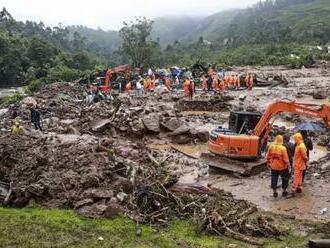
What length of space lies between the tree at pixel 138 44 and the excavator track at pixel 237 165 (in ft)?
144

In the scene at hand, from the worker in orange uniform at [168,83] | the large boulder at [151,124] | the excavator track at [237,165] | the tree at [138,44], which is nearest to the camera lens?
the excavator track at [237,165]

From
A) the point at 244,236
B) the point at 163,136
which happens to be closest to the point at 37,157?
the point at 244,236

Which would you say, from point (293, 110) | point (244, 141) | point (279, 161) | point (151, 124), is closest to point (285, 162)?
point (279, 161)

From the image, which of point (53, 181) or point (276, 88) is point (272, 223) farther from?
point (276, 88)

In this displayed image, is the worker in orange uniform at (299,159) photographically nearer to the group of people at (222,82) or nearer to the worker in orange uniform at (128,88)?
the group of people at (222,82)

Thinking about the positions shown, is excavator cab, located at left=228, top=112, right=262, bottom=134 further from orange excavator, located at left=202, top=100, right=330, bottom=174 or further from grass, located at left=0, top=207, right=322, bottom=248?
grass, located at left=0, top=207, right=322, bottom=248

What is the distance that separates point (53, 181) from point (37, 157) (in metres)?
1.55

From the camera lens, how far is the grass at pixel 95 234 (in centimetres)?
1108

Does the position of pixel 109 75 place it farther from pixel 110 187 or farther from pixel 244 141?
pixel 110 187

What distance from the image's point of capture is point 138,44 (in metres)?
61.2

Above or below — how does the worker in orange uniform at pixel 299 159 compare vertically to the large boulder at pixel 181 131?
above

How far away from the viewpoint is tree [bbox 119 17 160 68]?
200 feet

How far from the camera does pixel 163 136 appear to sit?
24.0 m

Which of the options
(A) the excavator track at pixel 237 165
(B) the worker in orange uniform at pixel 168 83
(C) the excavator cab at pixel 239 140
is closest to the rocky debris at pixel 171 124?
(C) the excavator cab at pixel 239 140
